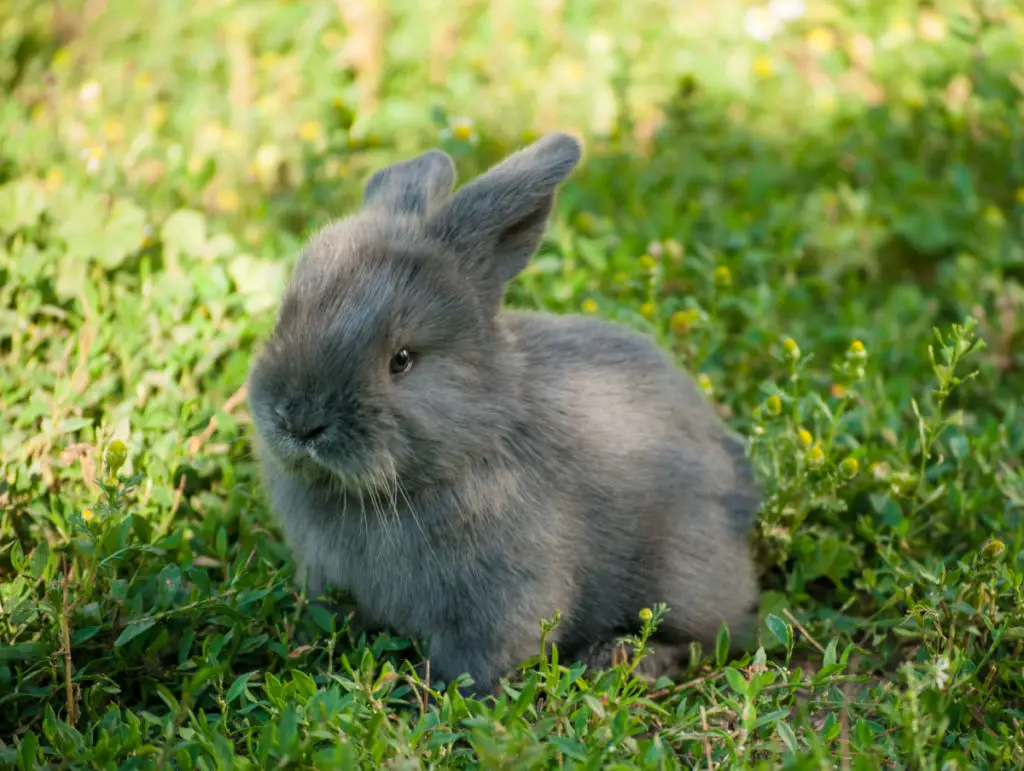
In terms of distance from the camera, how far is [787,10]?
696cm

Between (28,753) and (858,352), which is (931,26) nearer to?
(858,352)

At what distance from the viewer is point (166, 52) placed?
673 centimetres

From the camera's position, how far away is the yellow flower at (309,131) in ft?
19.8

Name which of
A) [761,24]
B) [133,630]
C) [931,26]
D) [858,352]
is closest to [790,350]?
[858,352]

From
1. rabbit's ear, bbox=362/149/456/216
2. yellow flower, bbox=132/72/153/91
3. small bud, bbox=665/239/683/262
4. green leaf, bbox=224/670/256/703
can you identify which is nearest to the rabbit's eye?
rabbit's ear, bbox=362/149/456/216

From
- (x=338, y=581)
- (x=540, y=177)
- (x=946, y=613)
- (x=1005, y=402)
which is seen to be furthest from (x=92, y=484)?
(x=1005, y=402)

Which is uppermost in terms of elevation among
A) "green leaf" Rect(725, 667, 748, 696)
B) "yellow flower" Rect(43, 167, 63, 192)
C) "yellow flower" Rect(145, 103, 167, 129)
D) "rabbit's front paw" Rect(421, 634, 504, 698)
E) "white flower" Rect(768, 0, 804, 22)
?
"white flower" Rect(768, 0, 804, 22)

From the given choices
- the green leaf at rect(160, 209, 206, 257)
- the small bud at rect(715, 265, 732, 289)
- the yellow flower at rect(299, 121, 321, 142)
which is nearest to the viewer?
the small bud at rect(715, 265, 732, 289)

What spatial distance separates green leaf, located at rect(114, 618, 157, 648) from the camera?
10.5 ft

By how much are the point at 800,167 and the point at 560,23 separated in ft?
6.04

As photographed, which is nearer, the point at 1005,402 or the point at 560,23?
the point at 1005,402

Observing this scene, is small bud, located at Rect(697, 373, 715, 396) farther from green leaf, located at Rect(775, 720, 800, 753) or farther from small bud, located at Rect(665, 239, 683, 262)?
green leaf, located at Rect(775, 720, 800, 753)

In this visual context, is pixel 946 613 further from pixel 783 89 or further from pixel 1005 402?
pixel 783 89

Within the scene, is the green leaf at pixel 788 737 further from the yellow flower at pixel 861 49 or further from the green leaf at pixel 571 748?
the yellow flower at pixel 861 49
